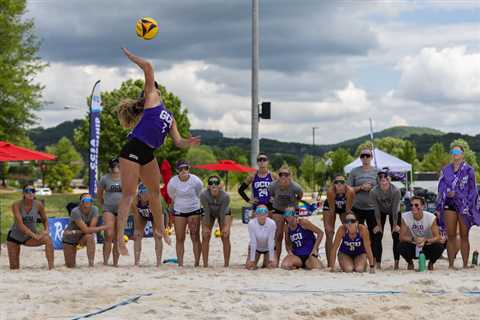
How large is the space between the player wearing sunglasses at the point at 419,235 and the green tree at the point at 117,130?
31.9 metres

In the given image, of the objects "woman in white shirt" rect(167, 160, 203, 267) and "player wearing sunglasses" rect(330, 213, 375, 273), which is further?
"woman in white shirt" rect(167, 160, 203, 267)

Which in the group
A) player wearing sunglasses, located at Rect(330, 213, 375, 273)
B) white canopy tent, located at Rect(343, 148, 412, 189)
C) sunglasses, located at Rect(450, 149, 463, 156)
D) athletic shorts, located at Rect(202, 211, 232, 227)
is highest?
white canopy tent, located at Rect(343, 148, 412, 189)

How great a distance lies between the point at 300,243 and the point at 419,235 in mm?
1683

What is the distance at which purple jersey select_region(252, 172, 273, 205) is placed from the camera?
1065 cm

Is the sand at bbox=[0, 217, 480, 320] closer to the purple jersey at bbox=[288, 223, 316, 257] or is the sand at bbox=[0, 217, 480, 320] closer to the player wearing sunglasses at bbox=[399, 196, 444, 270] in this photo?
the player wearing sunglasses at bbox=[399, 196, 444, 270]

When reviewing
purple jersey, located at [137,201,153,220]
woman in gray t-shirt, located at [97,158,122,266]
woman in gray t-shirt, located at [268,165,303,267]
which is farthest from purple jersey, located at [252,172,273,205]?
woman in gray t-shirt, located at [97,158,122,266]

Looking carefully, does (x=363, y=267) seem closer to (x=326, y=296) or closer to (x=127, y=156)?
(x=326, y=296)

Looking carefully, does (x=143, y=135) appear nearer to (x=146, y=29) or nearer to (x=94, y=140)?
(x=146, y=29)

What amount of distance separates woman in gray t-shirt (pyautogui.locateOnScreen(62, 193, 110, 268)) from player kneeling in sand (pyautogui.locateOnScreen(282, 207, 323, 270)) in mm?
2649

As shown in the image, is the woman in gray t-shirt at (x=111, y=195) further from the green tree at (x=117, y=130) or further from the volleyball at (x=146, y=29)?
the green tree at (x=117, y=130)

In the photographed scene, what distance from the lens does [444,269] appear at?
9852 mm

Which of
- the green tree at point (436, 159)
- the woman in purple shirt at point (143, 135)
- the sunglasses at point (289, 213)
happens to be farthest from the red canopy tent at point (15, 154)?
the green tree at point (436, 159)

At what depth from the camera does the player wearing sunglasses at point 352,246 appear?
9.55 m

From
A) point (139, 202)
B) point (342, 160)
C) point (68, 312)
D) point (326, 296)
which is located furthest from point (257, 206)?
point (342, 160)
